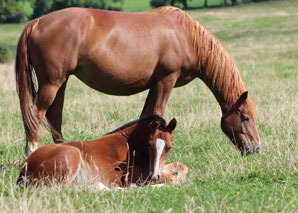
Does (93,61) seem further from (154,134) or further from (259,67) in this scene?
(259,67)

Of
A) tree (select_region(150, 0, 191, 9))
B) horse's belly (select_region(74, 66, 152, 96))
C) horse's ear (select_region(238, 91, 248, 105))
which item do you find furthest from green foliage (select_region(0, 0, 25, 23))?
horse's ear (select_region(238, 91, 248, 105))

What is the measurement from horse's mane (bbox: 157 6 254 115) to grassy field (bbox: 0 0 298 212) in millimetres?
746

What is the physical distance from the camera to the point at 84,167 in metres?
5.51

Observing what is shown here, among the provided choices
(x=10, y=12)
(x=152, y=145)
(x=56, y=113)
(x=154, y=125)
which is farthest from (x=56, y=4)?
(x=152, y=145)

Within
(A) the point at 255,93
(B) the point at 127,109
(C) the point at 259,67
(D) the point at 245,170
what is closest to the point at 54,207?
(D) the point at 245,170

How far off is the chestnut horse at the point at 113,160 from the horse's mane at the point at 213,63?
166 centimetres

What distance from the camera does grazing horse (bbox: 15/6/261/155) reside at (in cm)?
657

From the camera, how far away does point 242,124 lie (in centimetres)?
723

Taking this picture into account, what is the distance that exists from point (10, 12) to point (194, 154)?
58.9 metres

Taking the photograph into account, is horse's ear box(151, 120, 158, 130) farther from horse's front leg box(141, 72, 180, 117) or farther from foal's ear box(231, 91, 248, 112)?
foal's ear box(231, 91, 248, 112)

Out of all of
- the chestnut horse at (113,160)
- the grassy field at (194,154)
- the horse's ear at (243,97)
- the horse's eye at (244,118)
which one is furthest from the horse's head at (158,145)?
the horse's eye at (244,118)

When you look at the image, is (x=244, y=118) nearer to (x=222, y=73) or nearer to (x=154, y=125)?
(x=222, y=73)

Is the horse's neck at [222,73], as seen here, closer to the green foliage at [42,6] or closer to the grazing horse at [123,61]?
the grazing horse at [123,61]

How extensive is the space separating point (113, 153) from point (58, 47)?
5.37 feet
